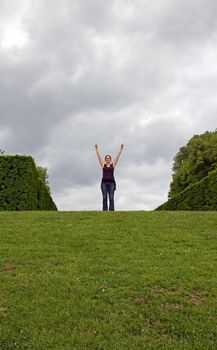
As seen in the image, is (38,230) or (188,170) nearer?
(38,230)

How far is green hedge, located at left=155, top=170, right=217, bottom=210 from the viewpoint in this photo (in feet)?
83.8

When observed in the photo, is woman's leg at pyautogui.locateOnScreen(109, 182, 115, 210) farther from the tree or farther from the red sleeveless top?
the tree

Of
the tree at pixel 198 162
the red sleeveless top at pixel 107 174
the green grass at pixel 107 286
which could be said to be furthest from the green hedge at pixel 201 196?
the tree at pixel 198 162

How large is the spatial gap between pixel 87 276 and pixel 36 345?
2.97m

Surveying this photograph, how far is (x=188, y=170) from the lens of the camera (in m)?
55.2

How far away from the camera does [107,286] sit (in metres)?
9.19

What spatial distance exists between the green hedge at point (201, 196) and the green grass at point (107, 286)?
35.8 ft

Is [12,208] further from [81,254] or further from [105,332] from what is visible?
[105,332]

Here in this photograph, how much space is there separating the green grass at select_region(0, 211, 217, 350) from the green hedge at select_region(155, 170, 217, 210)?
10.9 m

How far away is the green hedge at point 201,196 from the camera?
25.5 metres

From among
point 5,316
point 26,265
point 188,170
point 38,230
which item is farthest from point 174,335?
point 188,170

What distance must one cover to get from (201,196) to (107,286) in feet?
60.6

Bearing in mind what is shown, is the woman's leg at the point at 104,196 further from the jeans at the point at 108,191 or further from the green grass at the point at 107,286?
the green grass at the point at 107,286

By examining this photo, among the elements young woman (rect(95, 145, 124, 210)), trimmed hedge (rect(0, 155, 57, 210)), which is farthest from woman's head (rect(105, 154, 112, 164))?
trimmed hedge (rect(0, 155, 57, 210))
